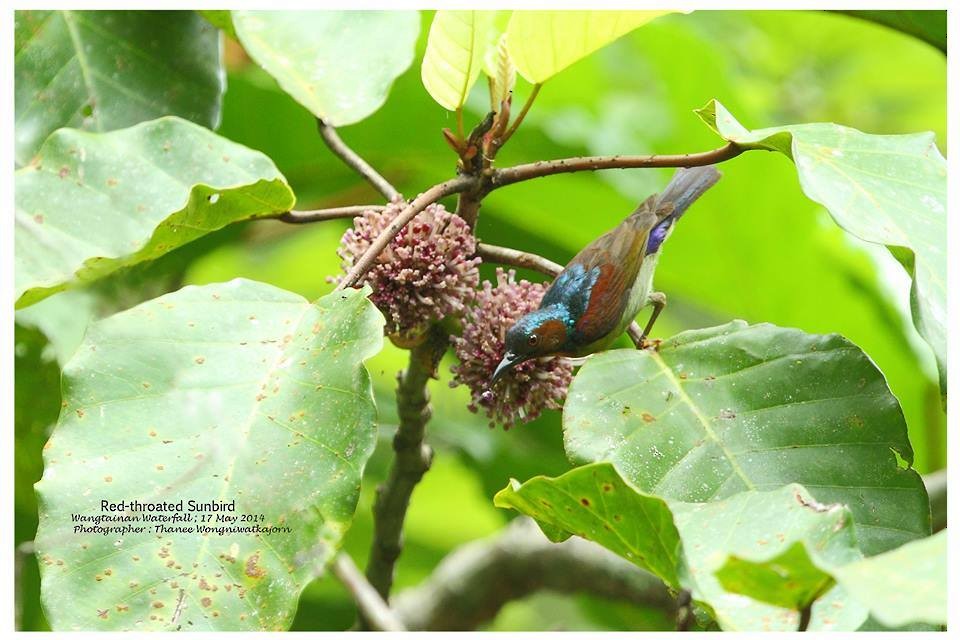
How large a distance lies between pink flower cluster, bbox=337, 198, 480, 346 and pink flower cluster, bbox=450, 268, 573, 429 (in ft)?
0.25

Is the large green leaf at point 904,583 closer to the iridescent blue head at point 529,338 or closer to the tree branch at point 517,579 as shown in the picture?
the iridescent blue head at point 529,338

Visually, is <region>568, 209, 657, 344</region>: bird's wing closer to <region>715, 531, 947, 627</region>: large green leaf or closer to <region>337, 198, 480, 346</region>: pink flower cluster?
<region>337, 198, 480, 346</region>: pink flower cluster

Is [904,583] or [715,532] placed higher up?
[904,583]

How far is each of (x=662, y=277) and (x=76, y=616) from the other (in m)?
1.95

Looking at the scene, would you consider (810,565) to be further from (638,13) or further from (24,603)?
(24,603)

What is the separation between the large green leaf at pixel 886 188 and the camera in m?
1.18

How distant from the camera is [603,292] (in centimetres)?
178

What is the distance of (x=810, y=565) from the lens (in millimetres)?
954

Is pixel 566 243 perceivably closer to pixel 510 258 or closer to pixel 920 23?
pixel 920 23

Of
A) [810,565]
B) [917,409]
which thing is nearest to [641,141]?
[917,409]

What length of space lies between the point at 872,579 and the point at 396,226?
2.45 feet

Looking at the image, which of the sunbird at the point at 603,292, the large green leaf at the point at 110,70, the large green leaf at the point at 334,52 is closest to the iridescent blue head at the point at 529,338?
the sunbird at the point at 603,292

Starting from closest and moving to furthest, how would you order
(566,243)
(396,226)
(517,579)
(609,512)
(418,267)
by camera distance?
(609,512) < (396,226) < (418,267) < (517,579) < (566,243)

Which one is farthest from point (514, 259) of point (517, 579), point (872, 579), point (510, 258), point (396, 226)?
point (517, 579)
